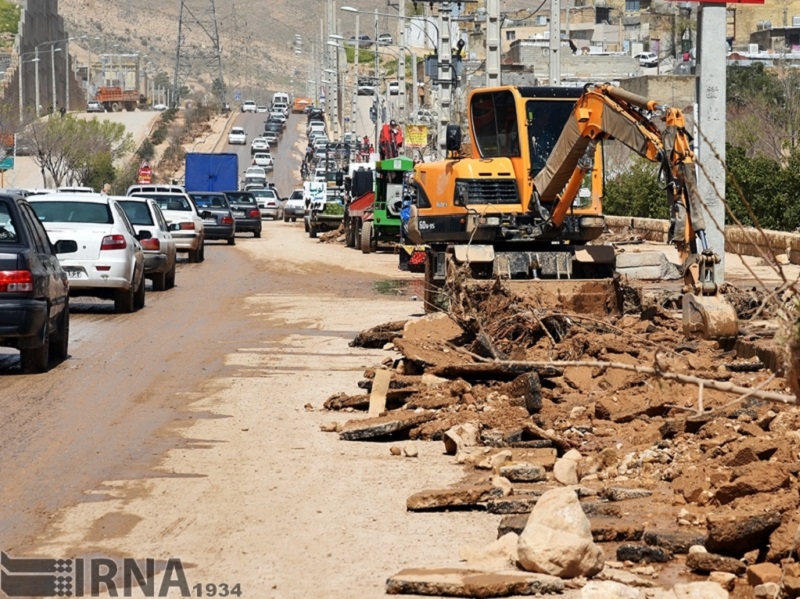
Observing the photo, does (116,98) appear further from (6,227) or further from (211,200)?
(6,227)

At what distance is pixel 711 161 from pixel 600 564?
58.2 ft

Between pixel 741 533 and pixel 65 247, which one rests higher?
pixel 65 247

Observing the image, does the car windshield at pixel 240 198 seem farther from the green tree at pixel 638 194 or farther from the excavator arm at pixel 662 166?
the excavator arm at pixel 662 166

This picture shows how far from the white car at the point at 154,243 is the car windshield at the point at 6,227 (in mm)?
11164

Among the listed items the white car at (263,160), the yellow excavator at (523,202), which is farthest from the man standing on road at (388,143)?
the white car at (263,160)

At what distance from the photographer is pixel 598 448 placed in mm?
10688

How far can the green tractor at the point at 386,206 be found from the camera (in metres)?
42.1

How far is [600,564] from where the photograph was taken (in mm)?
7180

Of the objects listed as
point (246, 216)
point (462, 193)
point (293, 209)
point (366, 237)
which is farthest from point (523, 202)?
point (293, 209)

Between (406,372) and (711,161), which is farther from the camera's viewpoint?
(711,161)

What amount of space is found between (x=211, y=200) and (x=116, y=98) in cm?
12206

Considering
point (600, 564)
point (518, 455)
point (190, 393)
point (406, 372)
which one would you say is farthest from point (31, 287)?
point (600, 564)

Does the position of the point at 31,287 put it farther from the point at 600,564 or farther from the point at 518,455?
the point at 600,564

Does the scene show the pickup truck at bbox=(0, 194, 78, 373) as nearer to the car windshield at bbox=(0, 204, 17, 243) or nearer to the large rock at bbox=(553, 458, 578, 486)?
the car windshield at bbox=(0, 204, 17, 243)
